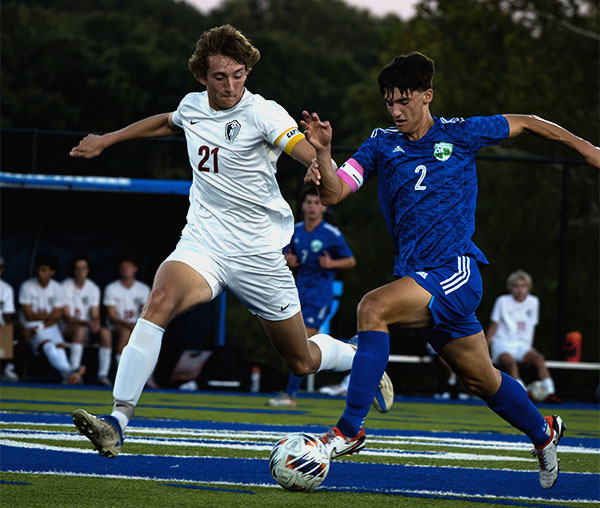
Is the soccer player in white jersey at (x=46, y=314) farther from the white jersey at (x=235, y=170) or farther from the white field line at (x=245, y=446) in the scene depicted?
the white jersey at (x=235, y=170)

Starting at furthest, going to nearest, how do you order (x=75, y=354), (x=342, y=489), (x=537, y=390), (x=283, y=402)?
(x=75, y=354) → (x=537, y=390) → (x=283, y=402) → (x=342, y=489)

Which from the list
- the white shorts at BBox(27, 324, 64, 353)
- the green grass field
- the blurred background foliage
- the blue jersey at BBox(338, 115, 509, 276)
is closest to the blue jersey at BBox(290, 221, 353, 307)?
the green grass field

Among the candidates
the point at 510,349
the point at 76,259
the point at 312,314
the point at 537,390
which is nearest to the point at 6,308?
the point at 76,259

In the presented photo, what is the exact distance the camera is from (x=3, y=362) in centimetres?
1390

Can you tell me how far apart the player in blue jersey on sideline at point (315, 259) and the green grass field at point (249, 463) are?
62.5 inches

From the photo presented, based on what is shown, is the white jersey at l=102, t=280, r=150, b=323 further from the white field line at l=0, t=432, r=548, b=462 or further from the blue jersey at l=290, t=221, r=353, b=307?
the white field line at l=0, t=432, r=548, b=462

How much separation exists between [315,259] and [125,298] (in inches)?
134

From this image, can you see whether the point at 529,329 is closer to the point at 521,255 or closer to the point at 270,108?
the point at 270,108

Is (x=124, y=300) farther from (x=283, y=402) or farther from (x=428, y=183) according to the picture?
(x=428, y=183)

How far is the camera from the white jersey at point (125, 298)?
13898 millimetres

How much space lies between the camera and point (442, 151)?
17.5 ft

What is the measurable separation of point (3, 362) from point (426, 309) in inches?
388

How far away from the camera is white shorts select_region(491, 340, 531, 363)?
13516 millimetres

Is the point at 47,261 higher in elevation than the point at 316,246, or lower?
lower
